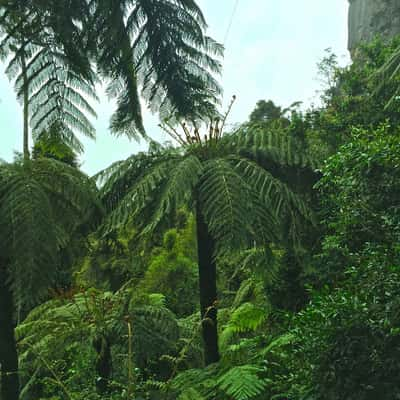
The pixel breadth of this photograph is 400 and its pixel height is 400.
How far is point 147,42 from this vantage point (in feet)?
10.3

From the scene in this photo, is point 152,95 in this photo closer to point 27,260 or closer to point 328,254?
point 27,260

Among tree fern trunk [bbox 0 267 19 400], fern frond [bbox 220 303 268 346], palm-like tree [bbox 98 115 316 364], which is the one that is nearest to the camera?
tree fern trunk [bbox 0 267 19 400]

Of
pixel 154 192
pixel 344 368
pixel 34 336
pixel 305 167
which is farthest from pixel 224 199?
pixel 34 336

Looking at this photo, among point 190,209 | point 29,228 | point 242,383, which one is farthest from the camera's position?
point 190,209

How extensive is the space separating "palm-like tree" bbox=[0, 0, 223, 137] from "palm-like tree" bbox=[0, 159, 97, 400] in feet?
3.75

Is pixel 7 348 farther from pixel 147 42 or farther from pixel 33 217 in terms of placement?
pixel 147 42

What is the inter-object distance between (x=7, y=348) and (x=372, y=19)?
21.2 meters

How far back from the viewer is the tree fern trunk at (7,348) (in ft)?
13.9

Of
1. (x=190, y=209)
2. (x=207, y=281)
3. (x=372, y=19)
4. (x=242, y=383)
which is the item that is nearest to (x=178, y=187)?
(x=190, y=209)

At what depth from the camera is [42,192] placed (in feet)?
14.0

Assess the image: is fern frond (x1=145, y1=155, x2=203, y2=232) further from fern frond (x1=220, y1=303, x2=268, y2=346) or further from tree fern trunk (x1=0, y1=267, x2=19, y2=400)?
fern frond (x1=220, y1=303, x2=268, y2=346)

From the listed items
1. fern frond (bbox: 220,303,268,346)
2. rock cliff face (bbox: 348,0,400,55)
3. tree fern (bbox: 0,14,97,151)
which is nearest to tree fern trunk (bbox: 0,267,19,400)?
tree fern (bbox: 0,14,97,151)

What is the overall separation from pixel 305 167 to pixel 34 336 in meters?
3.54

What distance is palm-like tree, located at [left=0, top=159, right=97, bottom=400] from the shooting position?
3.93m
